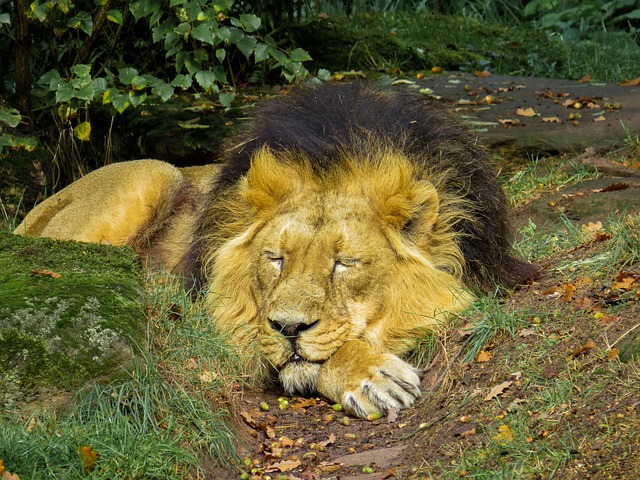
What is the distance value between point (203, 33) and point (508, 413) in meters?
3.57

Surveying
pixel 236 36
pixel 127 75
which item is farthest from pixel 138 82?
pixel 236 36

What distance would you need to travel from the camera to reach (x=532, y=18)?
15.1m

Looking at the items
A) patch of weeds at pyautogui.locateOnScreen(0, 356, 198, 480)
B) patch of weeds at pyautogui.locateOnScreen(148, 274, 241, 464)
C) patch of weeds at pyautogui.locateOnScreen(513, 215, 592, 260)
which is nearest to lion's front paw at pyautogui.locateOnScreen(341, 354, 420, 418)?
patch of weeds at pyautogui.locateOnScreen(148, 274, 241, 464)

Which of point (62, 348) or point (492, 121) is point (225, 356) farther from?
point (492, 121)

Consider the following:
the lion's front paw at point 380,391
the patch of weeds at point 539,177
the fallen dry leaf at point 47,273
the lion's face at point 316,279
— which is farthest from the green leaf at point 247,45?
the lion's front paw at point 380,391

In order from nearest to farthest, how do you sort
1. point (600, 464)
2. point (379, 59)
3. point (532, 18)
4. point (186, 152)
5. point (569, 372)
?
point (600, 464) < point (569, 372) < point (186, 152) < point (379, 59) < point (532, 18)

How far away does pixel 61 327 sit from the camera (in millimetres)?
4324

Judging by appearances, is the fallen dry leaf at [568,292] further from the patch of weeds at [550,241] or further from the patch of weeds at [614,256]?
the patch of weeds at [550,241]

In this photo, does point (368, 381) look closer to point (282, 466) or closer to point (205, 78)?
point (282, 466)

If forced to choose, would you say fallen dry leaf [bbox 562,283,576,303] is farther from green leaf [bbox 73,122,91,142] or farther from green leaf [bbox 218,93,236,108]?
green leaf [bbox 73,122,91,142]

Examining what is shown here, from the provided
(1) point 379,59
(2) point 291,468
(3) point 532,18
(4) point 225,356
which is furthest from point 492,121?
(3) point 532,18

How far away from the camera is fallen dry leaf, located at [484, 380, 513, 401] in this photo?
4374 millimetres

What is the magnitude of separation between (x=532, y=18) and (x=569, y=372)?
11.8 meters

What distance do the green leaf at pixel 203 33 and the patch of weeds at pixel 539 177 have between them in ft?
9.15
